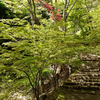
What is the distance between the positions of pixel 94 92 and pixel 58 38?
12.4 ft

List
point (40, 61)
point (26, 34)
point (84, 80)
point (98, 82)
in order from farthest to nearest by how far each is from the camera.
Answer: point (84, 80) < point (98, 82) < point (40, 61) < point (26, 34)

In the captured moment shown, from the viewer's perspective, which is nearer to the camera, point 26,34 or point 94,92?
point 26,34

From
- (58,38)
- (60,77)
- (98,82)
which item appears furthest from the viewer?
(60,77)

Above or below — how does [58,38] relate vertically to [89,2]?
below

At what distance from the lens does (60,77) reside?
6.31 meters

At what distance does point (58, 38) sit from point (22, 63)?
4.38ft

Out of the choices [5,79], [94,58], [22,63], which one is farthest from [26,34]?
[94,58]

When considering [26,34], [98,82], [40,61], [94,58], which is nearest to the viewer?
[26,34]

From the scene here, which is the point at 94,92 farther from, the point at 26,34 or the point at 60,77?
the point at 26,34

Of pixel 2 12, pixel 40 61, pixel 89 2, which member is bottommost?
pixel 40 61

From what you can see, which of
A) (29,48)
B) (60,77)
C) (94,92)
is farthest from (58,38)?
(60,77)

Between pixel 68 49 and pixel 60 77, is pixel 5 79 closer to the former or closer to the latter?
pixel 68 49

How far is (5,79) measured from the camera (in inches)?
110

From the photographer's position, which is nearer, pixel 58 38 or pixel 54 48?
pixel 58 38
